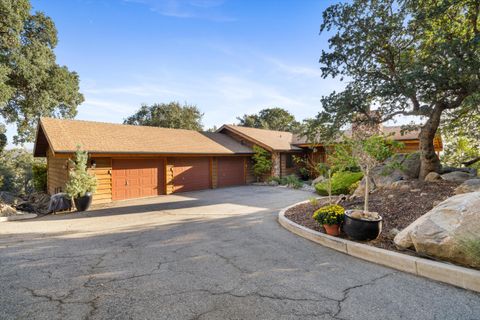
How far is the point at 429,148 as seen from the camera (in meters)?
7.74

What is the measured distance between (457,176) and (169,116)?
29.8 metres

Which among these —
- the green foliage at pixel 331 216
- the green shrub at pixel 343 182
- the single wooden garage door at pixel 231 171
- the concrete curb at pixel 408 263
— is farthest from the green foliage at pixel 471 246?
the single wooden garage door at pixel 231 171

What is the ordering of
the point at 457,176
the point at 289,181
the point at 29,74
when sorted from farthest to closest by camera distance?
1. the point at 289,181
2. the point at 29,74
3. the point at 457,176

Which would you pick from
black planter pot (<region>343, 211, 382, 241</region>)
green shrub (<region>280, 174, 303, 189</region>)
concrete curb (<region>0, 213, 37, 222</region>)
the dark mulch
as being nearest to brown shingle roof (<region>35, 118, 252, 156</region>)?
concrete curb (<region>0, 213, 37, 222</region>)

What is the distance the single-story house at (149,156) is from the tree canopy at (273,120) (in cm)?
2122

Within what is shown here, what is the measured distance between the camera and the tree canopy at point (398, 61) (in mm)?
6176

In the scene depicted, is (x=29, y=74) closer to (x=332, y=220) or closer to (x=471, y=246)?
(x=332, y=220)

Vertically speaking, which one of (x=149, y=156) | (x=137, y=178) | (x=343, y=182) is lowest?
(x=343, y=182)

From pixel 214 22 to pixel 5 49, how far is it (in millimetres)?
13265

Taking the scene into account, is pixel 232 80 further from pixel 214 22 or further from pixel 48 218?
pixel 48 218

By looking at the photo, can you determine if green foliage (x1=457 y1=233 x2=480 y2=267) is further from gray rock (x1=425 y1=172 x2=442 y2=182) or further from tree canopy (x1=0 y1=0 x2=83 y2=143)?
tree canopy (x1=0 y1=0 x2=83 y2=143)

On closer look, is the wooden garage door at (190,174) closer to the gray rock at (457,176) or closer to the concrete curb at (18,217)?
the concrete curb at (18,217)

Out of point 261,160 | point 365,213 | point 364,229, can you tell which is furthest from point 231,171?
point 364,229

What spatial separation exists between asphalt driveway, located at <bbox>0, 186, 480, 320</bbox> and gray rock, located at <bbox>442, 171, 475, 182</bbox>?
201 inches
